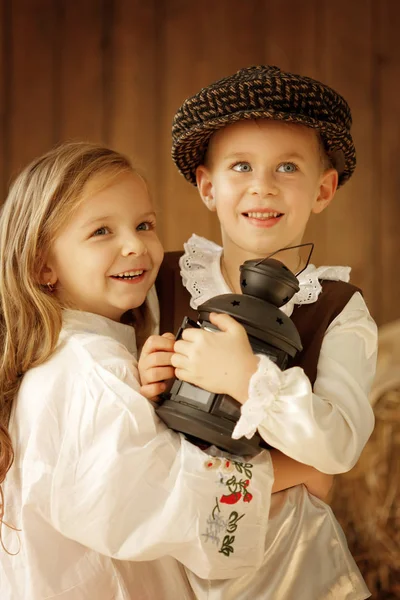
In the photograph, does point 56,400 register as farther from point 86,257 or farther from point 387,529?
point 387,529

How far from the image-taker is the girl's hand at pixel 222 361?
1.09 m

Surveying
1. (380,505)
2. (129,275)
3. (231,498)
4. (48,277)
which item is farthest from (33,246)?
(380,505)

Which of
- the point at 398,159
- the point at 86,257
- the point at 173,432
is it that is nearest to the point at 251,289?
the point at 173,432

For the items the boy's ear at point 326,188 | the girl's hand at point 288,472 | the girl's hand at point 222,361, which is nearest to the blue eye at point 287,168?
the boy's ear at point 326,188

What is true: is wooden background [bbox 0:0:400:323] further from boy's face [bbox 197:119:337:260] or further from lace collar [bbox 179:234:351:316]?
boy's face [bbox 197:119:337:260]

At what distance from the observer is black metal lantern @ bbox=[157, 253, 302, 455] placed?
3.59 ft

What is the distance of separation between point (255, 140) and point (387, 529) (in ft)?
3.45

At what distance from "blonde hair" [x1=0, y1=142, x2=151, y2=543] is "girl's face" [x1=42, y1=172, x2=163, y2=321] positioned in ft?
0.07

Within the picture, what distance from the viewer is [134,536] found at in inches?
43.9

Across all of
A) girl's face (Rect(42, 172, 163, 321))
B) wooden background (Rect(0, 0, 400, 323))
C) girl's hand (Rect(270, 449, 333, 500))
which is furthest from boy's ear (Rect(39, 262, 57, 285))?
wooden background (Rect(0, 0, 400, 323))

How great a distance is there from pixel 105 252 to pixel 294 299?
1.16 ft

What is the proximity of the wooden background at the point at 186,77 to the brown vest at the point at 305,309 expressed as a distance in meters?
0.73

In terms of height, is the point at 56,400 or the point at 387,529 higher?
the point at 56,400

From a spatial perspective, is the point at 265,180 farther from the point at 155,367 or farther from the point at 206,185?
the point at 155,367
